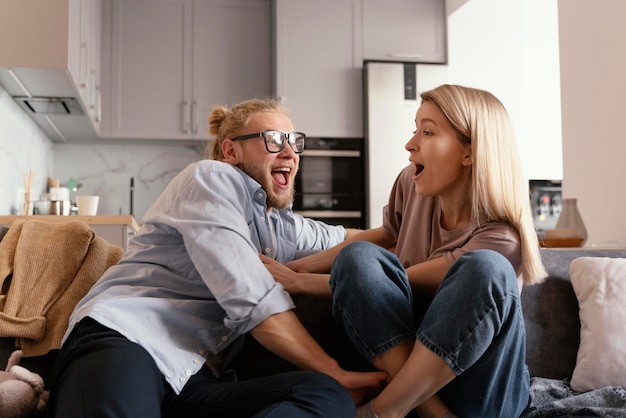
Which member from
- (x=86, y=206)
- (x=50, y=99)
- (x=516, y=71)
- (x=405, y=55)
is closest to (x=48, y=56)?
(x=50, y=99)

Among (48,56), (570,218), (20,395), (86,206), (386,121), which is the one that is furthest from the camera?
(386,121)

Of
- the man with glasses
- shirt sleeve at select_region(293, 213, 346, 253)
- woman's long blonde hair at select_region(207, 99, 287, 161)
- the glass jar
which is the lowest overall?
the man with glasses

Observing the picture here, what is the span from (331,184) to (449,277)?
3.61m

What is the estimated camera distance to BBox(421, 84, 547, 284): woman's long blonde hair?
1.70m

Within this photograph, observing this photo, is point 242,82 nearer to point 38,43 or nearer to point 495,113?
point 38,43

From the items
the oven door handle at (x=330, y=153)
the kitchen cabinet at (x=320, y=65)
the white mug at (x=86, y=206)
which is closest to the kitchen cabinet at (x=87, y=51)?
the white mug at (x=86, y=206)

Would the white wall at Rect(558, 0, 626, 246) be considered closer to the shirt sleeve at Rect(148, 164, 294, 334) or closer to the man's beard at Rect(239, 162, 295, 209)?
the man's beard at Rect(239, 162, 295, 209)

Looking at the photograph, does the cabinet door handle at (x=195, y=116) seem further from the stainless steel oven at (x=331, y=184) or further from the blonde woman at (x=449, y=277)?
the blonde woman at (x=449, y=277)

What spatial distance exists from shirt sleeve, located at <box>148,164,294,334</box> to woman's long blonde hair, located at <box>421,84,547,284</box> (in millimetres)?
490

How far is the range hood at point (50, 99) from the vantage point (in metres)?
3.38

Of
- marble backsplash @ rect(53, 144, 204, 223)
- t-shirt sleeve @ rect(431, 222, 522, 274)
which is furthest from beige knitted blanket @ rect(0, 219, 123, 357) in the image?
marble backsplash @ rect(53, 144, 204, 223)

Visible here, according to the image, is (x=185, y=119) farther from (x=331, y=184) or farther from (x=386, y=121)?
(x=386, y=121)

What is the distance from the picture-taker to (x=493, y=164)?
1.73 m

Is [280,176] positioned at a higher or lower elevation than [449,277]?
higher
